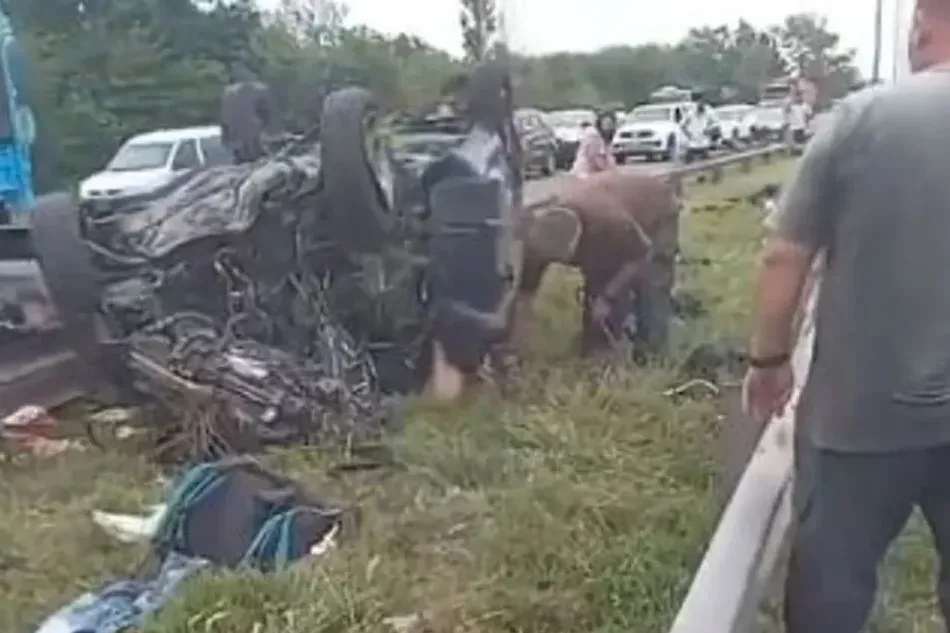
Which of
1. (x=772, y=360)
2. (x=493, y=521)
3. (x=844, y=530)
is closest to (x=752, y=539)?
(x=844, y=530)

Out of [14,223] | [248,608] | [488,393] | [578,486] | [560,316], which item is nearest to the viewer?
[248,608]

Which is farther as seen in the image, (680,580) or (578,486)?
(578,486)

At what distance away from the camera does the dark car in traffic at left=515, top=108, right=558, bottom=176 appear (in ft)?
27.7

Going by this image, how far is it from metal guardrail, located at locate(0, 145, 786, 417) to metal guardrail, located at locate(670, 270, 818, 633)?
11.1ft

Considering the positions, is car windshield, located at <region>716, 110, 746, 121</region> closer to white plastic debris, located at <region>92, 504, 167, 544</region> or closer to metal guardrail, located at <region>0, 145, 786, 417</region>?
metal guardrail, located at <region>0, 145, 786, 417</region>

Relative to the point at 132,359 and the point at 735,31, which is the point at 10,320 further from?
the point at 735,31

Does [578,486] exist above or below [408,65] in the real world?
below

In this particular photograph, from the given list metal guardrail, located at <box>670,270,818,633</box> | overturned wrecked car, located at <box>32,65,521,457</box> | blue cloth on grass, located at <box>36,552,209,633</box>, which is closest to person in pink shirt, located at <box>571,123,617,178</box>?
overturned wrecked car, located at <box>32,65,521,457</box>

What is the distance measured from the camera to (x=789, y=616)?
3510 millimetres

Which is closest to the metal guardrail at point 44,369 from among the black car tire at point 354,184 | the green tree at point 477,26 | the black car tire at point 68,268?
the black car tire at point 68,268

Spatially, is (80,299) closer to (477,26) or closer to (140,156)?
(477,26)

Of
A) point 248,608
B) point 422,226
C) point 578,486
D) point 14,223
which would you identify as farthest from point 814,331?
point 14,223

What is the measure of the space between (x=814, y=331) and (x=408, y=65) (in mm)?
5839

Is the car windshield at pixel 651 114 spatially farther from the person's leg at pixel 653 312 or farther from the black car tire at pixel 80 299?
the black car tire at pixel 80 299
